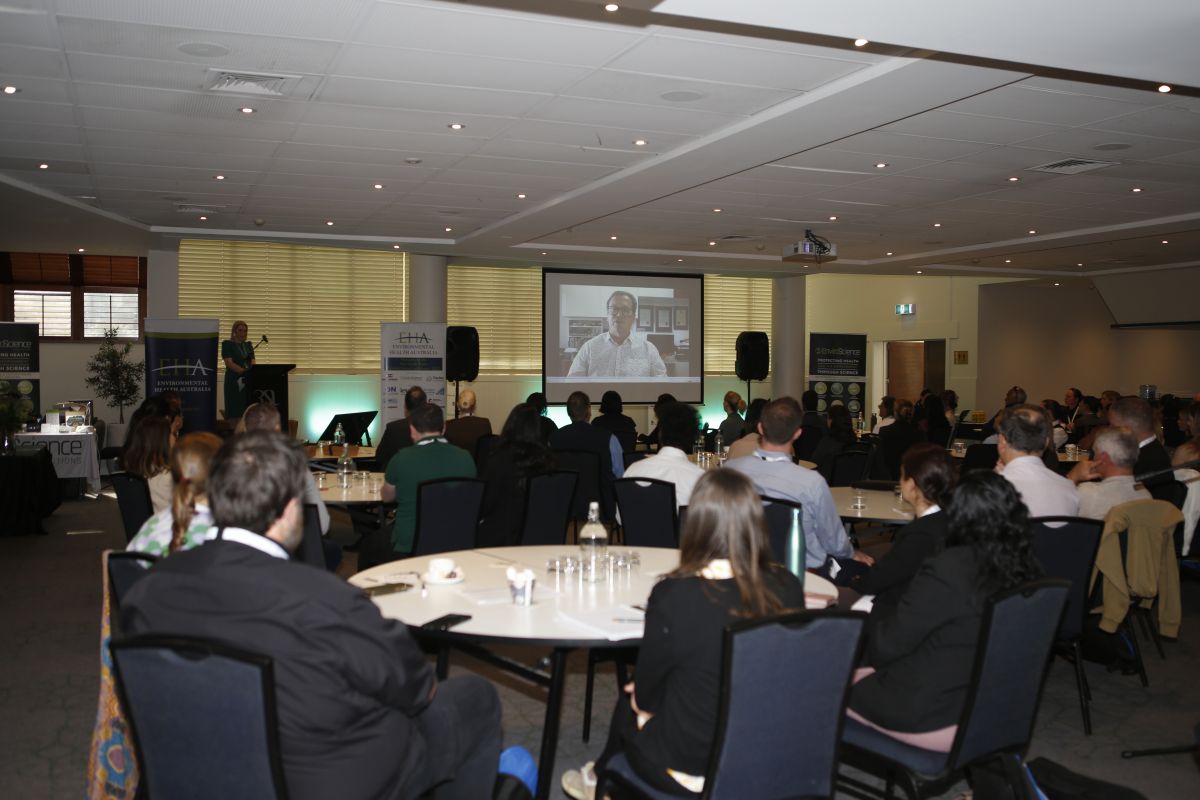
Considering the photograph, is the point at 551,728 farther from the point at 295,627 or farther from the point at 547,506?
the point at 547,506

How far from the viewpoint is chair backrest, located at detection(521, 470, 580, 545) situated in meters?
5.54

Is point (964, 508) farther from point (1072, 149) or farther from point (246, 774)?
point (1072, 149)

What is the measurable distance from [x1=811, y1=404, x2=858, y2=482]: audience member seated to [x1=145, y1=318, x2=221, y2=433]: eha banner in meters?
7.16

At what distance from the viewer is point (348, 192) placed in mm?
9047

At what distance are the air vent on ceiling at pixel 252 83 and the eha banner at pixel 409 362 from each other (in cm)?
709

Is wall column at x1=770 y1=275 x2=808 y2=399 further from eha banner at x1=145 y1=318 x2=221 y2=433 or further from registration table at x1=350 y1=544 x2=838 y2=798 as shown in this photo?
registration table at x1=350 y1=544 x2=838 y2=798

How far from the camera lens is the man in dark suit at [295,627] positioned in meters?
2.05

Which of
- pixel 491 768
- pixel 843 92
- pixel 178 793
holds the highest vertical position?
pixel 843 92

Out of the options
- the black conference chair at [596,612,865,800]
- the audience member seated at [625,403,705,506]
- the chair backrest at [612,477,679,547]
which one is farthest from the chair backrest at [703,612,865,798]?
the audience member seated at [625,403,705,506]

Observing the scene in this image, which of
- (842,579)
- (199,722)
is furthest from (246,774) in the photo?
(842,579)

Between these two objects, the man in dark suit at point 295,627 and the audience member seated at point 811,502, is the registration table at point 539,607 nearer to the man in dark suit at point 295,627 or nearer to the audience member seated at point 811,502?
the man in dark suit at point 295,627

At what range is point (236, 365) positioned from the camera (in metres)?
11.6

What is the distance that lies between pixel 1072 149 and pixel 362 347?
10.6 meters

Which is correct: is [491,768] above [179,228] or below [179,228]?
below
